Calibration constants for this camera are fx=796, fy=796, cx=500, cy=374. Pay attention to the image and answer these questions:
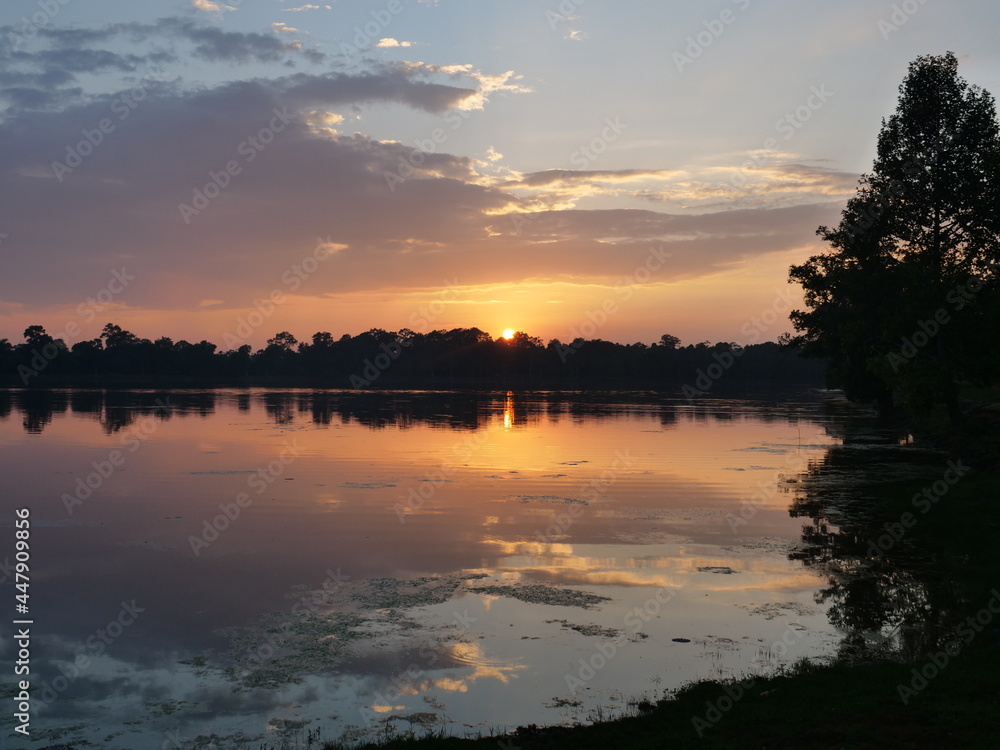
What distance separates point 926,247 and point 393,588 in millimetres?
48121

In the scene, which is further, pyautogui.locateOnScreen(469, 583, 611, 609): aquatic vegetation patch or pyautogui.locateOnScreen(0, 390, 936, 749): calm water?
pyautogui.locateOnScreen(469, 583, 611, 609): aquatic vegetation patch

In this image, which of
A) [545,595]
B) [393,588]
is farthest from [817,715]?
[393,588]

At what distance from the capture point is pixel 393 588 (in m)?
18.5

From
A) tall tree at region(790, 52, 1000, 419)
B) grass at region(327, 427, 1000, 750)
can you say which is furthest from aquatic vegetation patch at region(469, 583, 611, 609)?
tall tree at region(790, 52, 1000, 419)

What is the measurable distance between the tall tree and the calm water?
7.46 m

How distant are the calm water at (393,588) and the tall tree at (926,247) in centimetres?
746

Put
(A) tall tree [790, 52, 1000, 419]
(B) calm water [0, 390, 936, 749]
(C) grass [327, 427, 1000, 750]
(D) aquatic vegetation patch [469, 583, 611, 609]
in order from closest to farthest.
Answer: (C) grass [327, 427, 1000, 750], (B) calm water [0, 390, 936, 749], (D) aquatic vegetation patch [469, 583, 611, 609], (A) tall tree [790, 52, 1000, 419]

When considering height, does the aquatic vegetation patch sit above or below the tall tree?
below

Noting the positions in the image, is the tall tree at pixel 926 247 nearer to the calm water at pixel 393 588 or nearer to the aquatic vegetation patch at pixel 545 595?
the calm water at pixel 393 588

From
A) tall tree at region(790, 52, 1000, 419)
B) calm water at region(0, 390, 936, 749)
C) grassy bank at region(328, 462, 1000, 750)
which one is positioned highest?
tall tree at region(790, 52, 1000, 419)

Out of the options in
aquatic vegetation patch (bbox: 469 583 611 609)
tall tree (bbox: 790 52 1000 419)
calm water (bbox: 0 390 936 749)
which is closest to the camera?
calm water (bbox: 0 390 936 749)

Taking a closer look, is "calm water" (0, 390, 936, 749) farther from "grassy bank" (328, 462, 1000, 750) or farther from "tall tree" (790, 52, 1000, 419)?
"tall tree" (790, 52, 1000, 419)

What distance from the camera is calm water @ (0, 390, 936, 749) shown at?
12.4 m

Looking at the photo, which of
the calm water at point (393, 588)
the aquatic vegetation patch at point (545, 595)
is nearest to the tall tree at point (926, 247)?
the calm water at point (393, 588)
